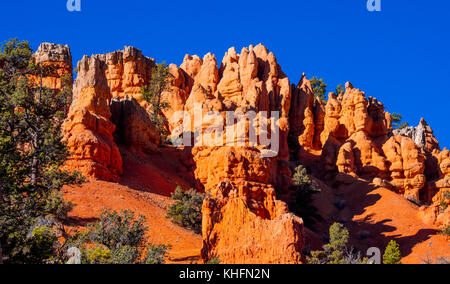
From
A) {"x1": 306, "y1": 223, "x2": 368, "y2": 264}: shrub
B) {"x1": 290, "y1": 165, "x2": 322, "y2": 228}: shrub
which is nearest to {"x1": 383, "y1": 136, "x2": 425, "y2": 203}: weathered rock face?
{"x1": 290, "y1": 165, "x2": 322, "y2": 228}: shrub

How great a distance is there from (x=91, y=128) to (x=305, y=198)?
1502 centimetres

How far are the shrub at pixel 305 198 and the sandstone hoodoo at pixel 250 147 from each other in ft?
2.30

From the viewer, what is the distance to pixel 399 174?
42.5 meters

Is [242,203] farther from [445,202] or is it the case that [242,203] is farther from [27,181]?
[445,202]

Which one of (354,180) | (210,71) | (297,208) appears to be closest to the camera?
(297,208)

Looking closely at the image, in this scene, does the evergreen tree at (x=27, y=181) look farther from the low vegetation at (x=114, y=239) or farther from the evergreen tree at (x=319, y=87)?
the evergreen tree at (x=319, y=87)

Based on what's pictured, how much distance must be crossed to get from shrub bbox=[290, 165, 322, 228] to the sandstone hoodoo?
0.70m

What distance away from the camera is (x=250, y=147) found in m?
28.4

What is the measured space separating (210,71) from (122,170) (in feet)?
78.8

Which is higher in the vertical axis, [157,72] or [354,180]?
[157,72]

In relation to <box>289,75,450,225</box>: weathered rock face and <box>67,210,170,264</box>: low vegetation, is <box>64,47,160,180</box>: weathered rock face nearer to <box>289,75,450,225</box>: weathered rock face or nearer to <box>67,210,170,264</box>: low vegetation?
<box>67,210,170,264</box>: low vegetation

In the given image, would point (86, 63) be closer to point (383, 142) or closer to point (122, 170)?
point (122, 170)
